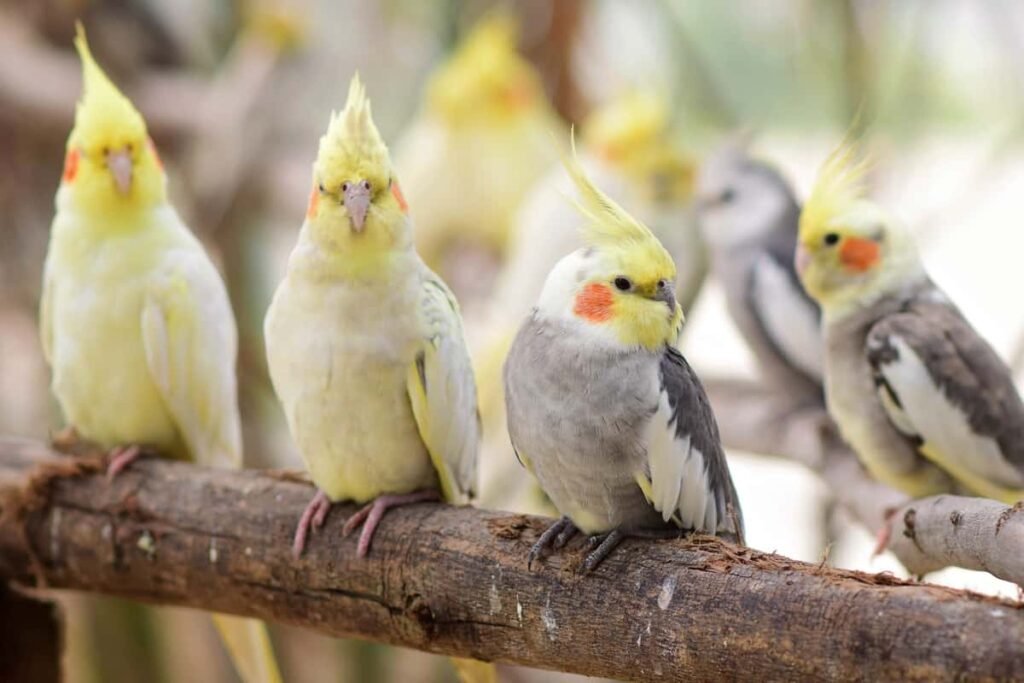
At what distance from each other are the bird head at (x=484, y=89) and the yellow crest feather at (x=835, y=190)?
166cm

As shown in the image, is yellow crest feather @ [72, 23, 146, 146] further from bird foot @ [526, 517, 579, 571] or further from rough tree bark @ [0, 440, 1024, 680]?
bird foot @ [526, 517, 579, 571]

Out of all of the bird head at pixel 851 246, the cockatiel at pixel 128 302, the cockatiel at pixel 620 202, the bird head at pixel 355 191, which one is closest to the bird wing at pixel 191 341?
the cockatiel at pixel 128 302

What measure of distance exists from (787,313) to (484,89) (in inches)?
50.1

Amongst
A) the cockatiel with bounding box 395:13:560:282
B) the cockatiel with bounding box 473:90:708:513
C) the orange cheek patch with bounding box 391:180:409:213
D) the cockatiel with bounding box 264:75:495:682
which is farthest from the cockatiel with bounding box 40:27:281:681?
the cockatiel with bounding box 395:13:560:282

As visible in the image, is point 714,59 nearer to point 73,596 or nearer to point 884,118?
point 884,118

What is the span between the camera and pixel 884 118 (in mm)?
3574

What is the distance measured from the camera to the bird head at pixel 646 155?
288 centimetres

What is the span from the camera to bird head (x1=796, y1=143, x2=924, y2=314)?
6.35ft

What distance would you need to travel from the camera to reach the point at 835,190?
6.32 feet

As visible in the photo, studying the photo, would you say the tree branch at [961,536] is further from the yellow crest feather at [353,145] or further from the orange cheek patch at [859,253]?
the yellow crest feather at [353,145]

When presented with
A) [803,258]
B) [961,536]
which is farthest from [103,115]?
[961,536]

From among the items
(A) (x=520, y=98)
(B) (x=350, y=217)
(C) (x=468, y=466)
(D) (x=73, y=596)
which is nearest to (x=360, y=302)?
(B) (x=350, y=217)

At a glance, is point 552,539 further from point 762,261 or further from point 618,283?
point 762,261

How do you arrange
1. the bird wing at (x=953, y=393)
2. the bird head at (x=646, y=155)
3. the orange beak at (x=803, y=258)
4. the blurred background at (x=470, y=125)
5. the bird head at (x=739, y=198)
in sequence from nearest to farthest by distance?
the bird wing at (x=953, y=393) → the orange beak at (x=803, y=258) → the bird head at (x=739, y=198) → the bird head at (x=646, y=155) → the blurred background at (x=470, y=125)
